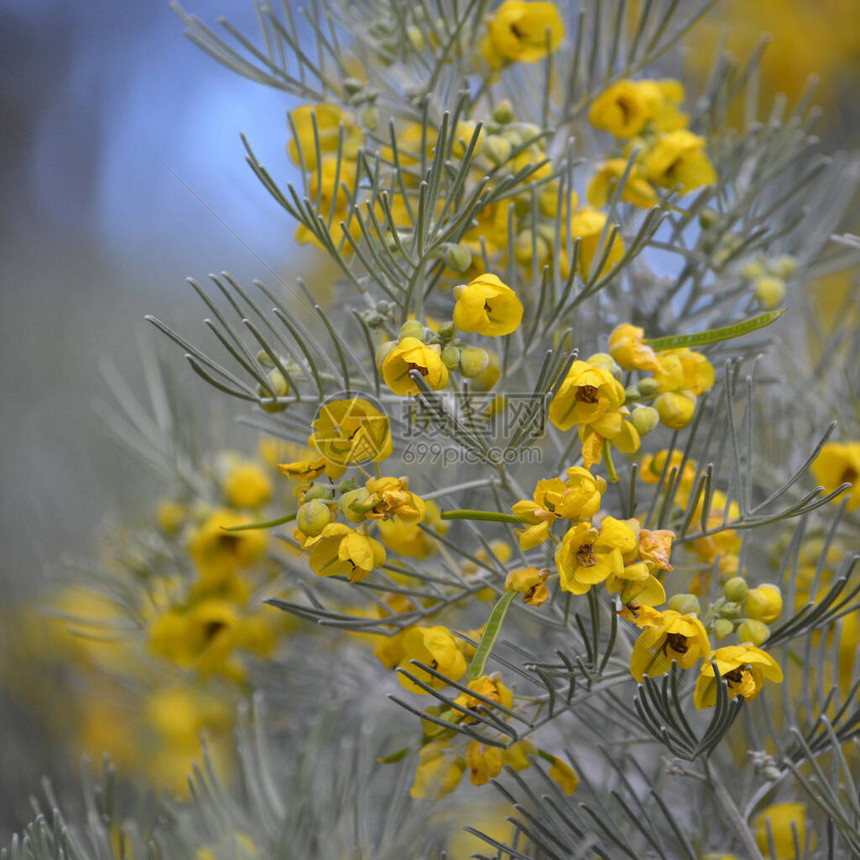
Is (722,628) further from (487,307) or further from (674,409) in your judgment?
(487,307)

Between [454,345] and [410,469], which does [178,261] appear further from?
[454,345]

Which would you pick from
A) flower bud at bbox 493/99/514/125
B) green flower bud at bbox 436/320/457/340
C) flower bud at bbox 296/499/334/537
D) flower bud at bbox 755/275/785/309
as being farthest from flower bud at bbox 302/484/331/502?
flower bud at bbox 755/275/785/309

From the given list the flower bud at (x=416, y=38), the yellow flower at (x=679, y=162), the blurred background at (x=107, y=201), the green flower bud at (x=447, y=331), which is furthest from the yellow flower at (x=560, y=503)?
the flower bud at (x=416, y=38)

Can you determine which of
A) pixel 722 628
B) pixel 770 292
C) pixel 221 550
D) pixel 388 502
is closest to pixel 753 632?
pixel 722 628

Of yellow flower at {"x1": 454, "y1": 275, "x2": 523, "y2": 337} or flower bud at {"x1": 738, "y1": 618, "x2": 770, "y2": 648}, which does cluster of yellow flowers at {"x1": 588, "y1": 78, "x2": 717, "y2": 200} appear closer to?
yellow flower at {"x1": 454, "y1": 275, "x2": 523, "y2": 337}

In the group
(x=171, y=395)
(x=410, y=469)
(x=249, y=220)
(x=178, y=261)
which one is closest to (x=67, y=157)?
(x=178, y=261)

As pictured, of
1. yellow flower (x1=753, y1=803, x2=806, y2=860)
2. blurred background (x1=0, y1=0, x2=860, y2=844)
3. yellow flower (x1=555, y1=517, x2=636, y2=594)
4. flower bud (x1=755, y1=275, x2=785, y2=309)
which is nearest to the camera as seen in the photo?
yellow flower (x1=555, y1=517, x2=636, y2=594)
